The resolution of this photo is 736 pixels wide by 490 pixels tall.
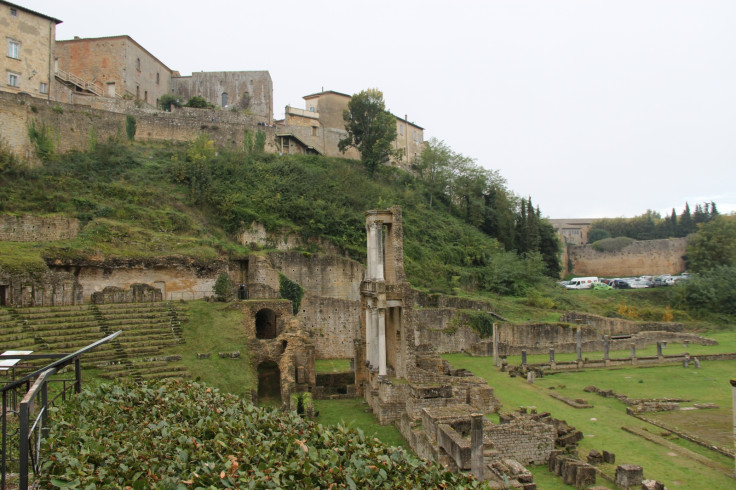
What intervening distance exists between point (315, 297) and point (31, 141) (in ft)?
77.3

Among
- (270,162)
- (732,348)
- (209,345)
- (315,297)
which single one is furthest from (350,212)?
(732,348)

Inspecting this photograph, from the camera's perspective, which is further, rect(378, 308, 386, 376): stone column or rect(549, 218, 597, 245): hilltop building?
rect(549, 218, 597, 245): hilltop building

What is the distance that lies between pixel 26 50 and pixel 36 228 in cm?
1721

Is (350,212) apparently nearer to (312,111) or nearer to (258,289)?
(258,289)

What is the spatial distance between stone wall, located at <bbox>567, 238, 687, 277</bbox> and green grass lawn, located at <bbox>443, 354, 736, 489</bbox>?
38.6 metres

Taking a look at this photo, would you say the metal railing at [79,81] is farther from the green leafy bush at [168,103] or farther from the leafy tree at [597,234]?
the leafy tree at [597,234]

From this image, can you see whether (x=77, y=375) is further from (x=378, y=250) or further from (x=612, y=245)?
(x=612, y=245)

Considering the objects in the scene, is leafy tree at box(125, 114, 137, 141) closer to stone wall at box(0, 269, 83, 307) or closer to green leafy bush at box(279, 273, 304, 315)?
green leafy bush at box(279, 273, 304, 315)

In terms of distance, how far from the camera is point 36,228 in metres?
29.0

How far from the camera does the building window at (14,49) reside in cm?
3693

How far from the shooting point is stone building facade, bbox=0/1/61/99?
3662 cm

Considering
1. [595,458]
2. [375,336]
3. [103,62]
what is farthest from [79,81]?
[595,458]

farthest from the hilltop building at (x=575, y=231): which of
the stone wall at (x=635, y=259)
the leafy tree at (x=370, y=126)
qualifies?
the leafy tree at (x=370, y=126)

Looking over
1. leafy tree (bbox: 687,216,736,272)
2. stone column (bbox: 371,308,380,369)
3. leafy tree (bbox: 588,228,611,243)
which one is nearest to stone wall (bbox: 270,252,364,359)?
stone column (bbox: 371,308,380,369)
